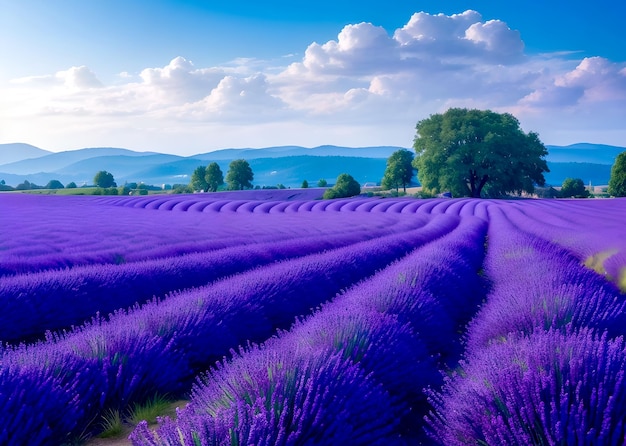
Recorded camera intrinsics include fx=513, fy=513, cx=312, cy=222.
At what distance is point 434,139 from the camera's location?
115 ft

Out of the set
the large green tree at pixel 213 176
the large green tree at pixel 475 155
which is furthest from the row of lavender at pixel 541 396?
the large green tree at pixel 213 176

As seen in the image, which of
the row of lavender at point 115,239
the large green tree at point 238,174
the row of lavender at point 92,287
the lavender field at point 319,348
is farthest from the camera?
the large green tree at point 238,174

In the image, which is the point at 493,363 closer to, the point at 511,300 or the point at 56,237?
the point at 511,300

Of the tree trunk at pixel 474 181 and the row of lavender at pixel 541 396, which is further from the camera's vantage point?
the tree trunk at pixel 474 181

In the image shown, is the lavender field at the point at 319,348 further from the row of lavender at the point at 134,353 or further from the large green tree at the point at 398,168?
the large green tree at the point at 398,168

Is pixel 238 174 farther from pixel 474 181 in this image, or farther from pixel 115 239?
pixel 115 239

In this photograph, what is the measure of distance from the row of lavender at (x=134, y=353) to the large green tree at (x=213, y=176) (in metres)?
50.8

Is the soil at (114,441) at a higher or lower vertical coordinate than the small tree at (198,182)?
lower

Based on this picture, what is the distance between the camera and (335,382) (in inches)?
83.1

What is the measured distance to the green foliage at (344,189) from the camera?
3623 cm

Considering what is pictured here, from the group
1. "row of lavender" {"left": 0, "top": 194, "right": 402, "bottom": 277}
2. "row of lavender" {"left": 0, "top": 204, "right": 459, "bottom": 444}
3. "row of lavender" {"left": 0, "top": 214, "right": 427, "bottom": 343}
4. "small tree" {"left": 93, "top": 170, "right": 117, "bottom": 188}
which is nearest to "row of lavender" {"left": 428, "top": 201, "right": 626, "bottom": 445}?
"row of lavender" {"left": 0, "top": 204, "right": 459, "bottom": 444}

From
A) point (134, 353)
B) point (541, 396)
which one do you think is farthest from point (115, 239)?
point (541, 396)

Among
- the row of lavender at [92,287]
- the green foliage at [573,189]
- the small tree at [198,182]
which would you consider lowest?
the row of lavender at [92,287]

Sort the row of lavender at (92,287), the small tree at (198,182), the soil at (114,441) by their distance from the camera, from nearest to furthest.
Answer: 1. the soil at (114,441)
2. the row of lavender at (92,287)
3. the small tree at (198,182)
